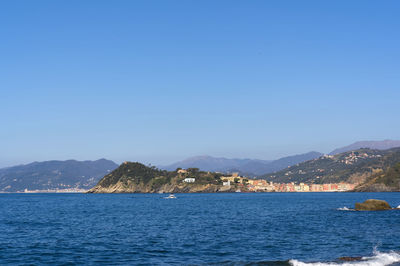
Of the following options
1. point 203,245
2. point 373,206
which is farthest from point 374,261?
point 373,206

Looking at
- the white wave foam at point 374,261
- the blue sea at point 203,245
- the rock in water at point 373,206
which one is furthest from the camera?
the rock in water at point 373,206

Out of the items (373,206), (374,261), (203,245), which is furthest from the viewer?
(373,206)

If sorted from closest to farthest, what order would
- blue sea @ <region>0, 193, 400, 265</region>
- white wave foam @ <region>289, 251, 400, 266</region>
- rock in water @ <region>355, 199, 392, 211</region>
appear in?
white wave foam @ <region>289, 251, 400, 266</region> < blue sea @ <region>0, 193, 400, 265</region> < rock in water @ <region>355, 199, 392, 211</region>

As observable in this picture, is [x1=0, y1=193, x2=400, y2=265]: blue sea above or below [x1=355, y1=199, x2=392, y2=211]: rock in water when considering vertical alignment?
above

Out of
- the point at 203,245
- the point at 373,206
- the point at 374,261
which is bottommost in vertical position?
the point at 373,206

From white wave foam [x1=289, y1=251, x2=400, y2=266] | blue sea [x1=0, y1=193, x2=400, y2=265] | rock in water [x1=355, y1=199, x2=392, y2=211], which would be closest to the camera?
white wave foam [x1=289, y1=251, x2=400, y2=266]

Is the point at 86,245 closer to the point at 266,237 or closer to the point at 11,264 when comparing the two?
the point at 11,264

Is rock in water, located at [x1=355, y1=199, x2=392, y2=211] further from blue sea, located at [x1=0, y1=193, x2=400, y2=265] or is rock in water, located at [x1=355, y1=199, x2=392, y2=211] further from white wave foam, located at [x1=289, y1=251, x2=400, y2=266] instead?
white wave foam, located at [x1=289, y1=251, x2=400, y2=266]

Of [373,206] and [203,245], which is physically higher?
[203,245]

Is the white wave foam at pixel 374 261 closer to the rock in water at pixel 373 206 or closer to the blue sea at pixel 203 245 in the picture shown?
the blue sea at pixel 203 245

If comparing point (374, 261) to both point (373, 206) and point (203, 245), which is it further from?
point (373, 206)

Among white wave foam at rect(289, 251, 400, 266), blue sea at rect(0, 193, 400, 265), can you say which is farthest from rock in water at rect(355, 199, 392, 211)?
white wave foam at rect(289, 251, 400, 266)

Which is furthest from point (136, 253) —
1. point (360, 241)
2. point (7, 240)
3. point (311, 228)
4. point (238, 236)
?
point (311, 228)

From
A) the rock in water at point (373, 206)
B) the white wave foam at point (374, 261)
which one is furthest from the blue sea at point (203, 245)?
the rock in water at point (373, 206)
